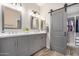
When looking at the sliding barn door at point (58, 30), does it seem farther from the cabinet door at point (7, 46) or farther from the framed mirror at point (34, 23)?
the cabinet door at point (7, 46)

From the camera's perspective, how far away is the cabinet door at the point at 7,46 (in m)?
1.27

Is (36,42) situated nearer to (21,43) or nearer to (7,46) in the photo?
(21,43)

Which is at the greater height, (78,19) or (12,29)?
(78,19)

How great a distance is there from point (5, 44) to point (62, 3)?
0.83 m

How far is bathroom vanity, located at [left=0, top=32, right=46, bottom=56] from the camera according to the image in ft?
4.21

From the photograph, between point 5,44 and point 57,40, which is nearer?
point 5,44

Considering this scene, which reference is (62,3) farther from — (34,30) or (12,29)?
(12,29)

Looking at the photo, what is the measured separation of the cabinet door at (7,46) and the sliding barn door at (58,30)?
49cm

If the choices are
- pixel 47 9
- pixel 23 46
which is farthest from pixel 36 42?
pixel 47 9

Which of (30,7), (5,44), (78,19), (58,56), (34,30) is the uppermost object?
(30,7)

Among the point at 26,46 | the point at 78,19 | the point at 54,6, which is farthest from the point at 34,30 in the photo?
the point at 78,19

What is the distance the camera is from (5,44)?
1286 mm

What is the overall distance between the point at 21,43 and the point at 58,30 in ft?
1.62

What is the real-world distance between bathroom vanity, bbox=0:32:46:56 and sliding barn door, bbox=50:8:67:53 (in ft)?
0.41
